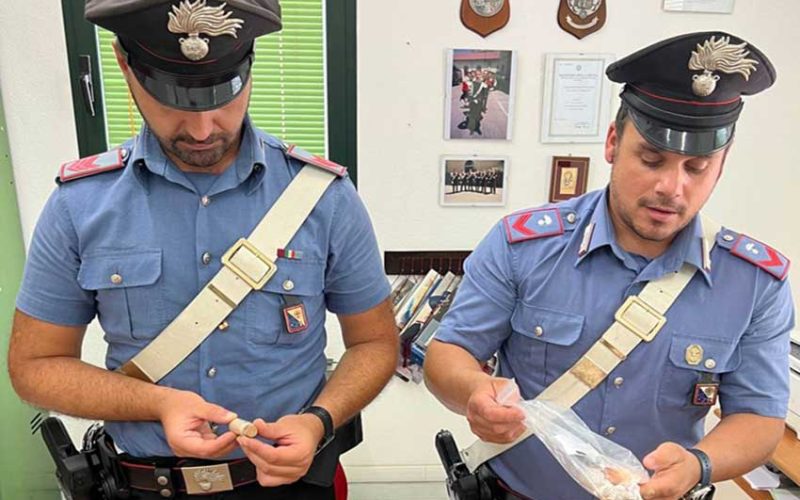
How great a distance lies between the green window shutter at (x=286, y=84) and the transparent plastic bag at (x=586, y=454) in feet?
4.67

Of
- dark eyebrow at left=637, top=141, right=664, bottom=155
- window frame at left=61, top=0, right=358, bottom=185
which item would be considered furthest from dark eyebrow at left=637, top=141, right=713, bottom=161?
window frame at left=61, top=0, right=358, bottom=185

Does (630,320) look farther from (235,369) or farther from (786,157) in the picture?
(786,157)

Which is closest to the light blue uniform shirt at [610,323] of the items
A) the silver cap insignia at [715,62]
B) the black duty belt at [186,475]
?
the silver cap insignia at [715,62]

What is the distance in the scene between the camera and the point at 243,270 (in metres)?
1.07

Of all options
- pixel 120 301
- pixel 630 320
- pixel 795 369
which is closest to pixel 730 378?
pixel 630 320

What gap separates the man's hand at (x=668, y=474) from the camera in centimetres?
98

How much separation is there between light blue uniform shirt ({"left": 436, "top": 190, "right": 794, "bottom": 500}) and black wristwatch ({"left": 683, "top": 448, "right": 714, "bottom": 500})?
11cm

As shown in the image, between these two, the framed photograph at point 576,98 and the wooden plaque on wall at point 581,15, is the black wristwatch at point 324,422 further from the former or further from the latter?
the wooden plaque on wall at point 581,15

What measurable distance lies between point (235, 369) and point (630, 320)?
75 cm

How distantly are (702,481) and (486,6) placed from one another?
160cm

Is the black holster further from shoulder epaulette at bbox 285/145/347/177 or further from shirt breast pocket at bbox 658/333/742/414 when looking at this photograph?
shirt breast pocket at bbox 658/333/742/414

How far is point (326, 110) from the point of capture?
2166 millimetres

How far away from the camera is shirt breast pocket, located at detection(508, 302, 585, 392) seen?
1.17 metres

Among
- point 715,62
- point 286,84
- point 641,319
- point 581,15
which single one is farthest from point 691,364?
point 286,84
